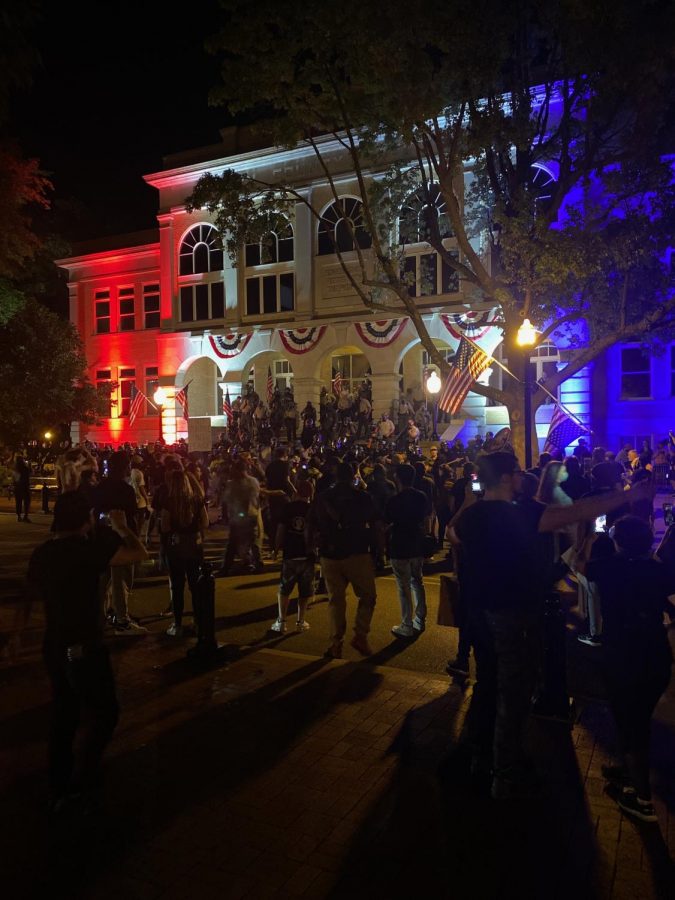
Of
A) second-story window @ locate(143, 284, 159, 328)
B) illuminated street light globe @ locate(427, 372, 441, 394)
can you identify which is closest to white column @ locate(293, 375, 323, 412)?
second-story window @ locate(143, 284, 159, 328)

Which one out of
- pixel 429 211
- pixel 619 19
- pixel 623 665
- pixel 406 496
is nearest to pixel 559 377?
pixel 429 211

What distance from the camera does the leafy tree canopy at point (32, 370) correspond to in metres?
22.4

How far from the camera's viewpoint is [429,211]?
16281mm

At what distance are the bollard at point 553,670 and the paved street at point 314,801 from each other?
21cm

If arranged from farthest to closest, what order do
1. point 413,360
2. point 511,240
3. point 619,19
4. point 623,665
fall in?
point 413,360 → point 511,240 → point 619,19 → point 623,665

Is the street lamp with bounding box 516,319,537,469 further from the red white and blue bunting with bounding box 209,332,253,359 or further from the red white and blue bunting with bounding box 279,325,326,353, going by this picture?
the red white and blue bunting with bounding box 209,332,253,359

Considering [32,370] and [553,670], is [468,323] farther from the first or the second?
[553,670]

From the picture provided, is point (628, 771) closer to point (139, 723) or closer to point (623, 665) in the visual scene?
point (623, 665)

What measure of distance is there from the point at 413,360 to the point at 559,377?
1286 cm

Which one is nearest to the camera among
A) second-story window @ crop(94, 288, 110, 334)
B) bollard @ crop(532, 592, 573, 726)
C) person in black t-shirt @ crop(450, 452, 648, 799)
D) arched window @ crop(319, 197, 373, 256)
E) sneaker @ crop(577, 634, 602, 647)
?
person in black t-shirt @ crop(450, 452, 648, 799)

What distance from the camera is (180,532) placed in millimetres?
7555

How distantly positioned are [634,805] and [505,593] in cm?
137

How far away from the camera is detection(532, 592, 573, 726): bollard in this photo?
5207mm

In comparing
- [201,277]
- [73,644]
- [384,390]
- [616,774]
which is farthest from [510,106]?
[201,277]
